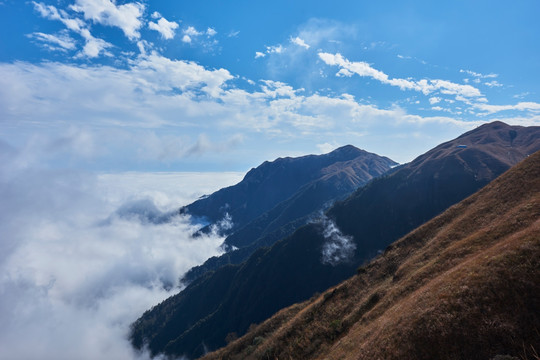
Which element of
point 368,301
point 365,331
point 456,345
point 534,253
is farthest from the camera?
point 368,301

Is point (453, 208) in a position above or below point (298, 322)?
above

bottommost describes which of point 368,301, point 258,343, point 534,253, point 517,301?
point 258,343

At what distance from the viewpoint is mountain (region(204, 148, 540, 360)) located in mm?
21359

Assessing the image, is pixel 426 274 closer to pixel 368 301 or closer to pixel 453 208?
pixel 368 301

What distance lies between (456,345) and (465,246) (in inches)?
966

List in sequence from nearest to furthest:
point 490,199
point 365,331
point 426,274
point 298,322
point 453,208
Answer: point 365,331 < point 426,274 < point 298,322 < point 490,199 < point 453,208

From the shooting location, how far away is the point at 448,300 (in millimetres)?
25156

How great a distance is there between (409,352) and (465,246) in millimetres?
25722

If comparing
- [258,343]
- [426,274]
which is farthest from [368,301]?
[258,343]

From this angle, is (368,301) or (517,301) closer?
(517,301)

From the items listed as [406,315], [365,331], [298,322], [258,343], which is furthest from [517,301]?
[258,343]

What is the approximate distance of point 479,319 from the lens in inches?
869

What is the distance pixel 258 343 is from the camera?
187 feet

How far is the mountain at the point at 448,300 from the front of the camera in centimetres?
2136
